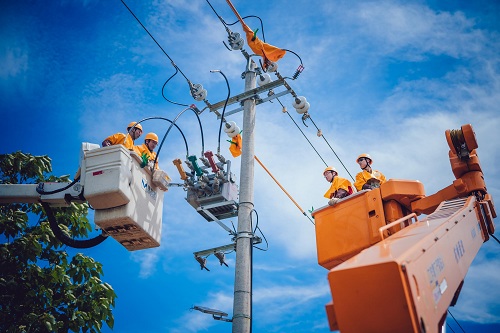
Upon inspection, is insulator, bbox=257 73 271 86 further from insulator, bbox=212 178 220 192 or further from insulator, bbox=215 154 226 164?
insulator, bbox=212 178 220 192

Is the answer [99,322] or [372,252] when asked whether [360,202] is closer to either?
[372,252]

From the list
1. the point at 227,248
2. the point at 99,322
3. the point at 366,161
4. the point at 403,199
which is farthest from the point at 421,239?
the point at 99,322

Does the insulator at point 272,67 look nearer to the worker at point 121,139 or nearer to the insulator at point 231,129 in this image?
the insulator at point 231,129

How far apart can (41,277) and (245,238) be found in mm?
3688

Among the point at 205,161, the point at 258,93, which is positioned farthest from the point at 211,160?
the point at 258,93

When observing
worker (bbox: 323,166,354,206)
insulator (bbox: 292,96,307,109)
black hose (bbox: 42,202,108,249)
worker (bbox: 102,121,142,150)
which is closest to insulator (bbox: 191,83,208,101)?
insulator (bbox: 292,96,307,109)

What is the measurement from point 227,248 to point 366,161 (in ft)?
8.92

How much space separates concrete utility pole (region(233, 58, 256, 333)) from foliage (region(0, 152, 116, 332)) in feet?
9.20

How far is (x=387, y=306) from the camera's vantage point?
2.67 meters

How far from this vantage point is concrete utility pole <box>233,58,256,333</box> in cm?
674

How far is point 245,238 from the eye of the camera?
289 inches

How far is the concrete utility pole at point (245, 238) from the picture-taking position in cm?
674

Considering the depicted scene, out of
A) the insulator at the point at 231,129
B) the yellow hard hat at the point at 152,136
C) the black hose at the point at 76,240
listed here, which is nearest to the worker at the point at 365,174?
the insulator at the point at 231,129

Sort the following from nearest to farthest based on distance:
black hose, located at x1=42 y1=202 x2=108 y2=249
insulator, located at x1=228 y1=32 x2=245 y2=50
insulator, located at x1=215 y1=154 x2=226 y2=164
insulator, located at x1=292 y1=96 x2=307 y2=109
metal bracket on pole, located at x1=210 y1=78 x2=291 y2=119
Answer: black hose, located at x1=42 y1=202 x2=108 y2=249 < insulator, located at x1=215 y1=154 x2=226 y2=164 < metal bracket on pole, located at x1=210 y1=78 x2=291 y2=119 < insulator, located at x1=228 y1=32 x2=245 y2=50 < insulator, located at x1=292 y1=96 x2=307 y2=109
